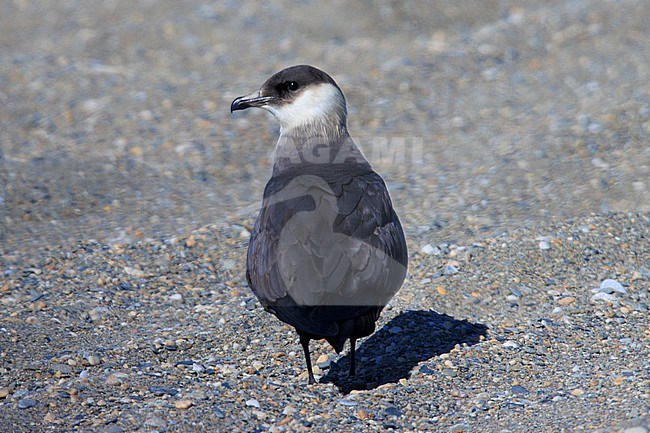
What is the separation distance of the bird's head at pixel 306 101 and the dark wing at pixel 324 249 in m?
0.49

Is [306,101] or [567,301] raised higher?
[306,101]

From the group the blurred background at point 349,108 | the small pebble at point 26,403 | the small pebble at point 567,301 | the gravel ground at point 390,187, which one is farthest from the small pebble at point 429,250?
the small pebble at point 26,403

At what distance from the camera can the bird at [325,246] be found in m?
3.86

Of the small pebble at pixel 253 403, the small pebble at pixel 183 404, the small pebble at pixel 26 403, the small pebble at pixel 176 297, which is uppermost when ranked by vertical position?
the small pebble at pixel 26 403

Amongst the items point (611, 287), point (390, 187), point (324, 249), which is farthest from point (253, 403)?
point (390, 187)

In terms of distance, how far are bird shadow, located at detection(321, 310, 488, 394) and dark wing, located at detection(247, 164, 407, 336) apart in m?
0.49

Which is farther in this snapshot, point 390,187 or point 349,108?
point 349,108

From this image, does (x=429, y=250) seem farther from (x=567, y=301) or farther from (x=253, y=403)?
(x=253, y=403)

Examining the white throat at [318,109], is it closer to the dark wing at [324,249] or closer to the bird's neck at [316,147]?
the bird's neck at [316,147]

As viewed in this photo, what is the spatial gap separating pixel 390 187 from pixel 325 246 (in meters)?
3.11

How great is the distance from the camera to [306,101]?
5066 mm

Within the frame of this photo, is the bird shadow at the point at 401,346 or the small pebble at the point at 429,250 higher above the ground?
the bird shadow at the point at 401,346

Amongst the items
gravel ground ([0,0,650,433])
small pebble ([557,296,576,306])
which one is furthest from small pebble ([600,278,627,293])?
small pebble ([557,296,576,306])

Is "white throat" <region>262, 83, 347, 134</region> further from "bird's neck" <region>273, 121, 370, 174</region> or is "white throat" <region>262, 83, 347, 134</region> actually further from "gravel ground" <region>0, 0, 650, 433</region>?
"gravel ground" <region>0, 0, 650, 433</region>
